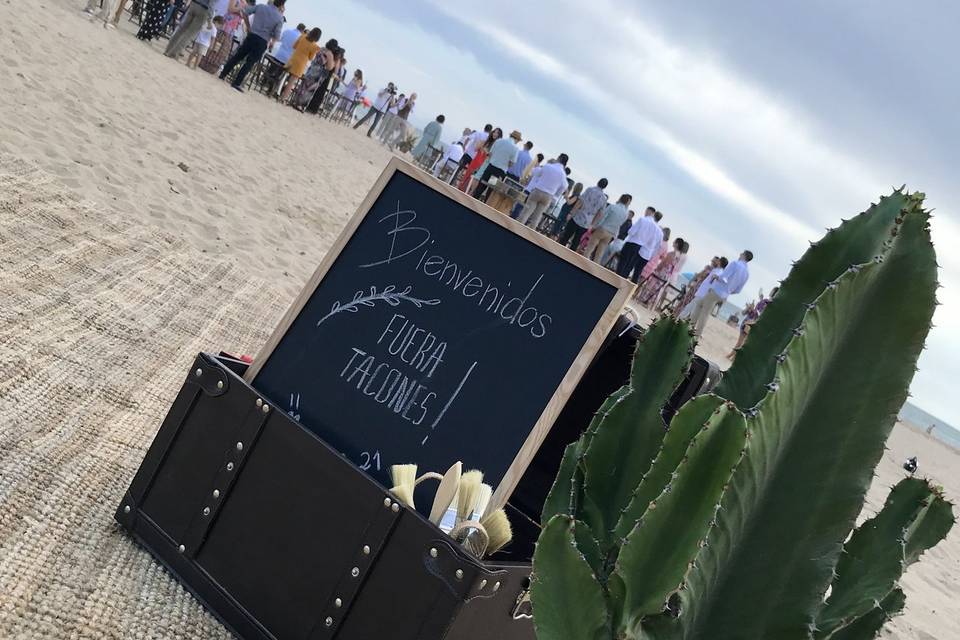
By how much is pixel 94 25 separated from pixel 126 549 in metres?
11.6

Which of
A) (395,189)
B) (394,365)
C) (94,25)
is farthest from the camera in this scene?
(94,25)

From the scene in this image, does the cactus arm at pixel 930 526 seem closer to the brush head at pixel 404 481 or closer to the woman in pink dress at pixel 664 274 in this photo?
the brush head at pixel 404 481

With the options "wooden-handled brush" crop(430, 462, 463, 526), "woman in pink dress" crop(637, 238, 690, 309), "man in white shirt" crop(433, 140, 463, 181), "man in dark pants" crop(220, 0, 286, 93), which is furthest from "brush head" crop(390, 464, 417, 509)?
"man in white shirt" crop(433, 140, 463, 181)

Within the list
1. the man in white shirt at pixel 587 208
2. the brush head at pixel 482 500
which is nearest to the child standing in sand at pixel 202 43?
the man in white shirt at pixel 587 208

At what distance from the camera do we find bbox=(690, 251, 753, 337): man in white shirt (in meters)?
12.4

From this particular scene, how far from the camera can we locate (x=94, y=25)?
1188 centimetres

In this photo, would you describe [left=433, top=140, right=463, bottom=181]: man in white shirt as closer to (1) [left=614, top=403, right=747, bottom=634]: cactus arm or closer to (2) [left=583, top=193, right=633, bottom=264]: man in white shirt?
(2) [left=583, top=193, right=633, bottom=264]: man in white shirt

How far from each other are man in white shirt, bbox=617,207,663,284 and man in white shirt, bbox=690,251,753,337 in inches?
38.8

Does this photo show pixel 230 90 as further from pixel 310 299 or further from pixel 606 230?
pixel 310 299

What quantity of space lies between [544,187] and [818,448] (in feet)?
38.2

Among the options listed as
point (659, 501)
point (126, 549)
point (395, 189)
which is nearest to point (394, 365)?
point (395, 189)

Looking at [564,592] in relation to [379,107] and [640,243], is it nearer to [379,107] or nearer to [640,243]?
[640,243]

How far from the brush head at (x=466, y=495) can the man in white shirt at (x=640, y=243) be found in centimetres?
1141

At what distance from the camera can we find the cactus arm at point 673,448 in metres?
1.34
